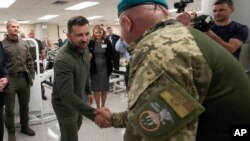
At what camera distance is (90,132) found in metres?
3.83

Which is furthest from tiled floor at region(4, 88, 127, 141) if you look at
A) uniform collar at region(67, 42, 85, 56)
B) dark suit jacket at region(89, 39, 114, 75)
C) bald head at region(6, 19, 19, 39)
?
uniform collar at region(67, 42, 85, 56)

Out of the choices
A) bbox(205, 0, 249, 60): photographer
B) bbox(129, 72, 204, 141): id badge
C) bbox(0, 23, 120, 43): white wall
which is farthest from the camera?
bbox(0, 23, 120, 43): white wall

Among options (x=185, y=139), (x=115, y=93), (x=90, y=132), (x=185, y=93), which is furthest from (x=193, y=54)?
(x=115, y=93)

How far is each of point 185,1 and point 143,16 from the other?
1791 millimetres

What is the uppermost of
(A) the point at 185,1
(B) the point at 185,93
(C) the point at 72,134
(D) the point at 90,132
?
(A) the point at 185,1

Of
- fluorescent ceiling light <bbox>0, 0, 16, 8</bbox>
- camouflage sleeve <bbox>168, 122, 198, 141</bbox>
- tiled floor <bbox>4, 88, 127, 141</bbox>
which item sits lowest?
tiled floor <bbox>4, 88, 127, 141</bbox>

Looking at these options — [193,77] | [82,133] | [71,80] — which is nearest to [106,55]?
[82,133]

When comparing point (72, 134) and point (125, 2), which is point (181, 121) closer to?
point (125, 2)

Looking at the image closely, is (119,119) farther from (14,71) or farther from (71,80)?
(14,71)

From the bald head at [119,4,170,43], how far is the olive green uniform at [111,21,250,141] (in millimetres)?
44

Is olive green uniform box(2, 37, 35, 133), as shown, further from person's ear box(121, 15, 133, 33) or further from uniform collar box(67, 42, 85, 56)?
person's ear box(121, 15, 133, 33)

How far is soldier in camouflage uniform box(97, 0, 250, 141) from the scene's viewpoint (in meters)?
0.76

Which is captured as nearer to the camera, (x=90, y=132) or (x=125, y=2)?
(x=125, y=2)

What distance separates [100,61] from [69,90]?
264cm
